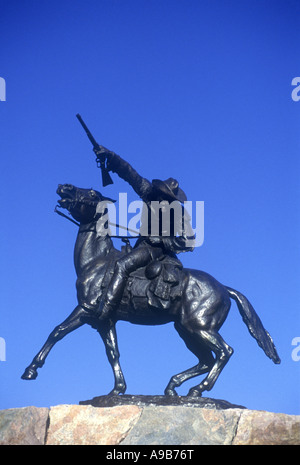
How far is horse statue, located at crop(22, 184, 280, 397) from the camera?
9.75 m

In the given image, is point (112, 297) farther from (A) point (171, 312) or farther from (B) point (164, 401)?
(B) point (164, 401)

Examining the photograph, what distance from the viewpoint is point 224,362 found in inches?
379

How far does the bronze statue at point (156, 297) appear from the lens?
9805mm

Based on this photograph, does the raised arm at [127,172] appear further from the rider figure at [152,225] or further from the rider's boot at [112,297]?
the rider's boot at [112,297]

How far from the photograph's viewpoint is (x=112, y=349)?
10086mm

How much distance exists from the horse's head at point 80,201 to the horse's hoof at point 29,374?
256cm

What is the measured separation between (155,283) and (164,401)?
1.76m

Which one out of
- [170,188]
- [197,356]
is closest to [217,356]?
[197,356]

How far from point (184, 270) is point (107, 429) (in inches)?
109

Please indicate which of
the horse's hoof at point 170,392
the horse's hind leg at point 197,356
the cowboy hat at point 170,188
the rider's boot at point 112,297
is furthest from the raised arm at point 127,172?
the horse's hoof at point 170,392

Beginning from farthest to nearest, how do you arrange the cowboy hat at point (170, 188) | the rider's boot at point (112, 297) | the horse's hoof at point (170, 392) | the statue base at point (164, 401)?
the cowboy hat at point (170, 188) < the rider's boot at point (112, 297) < the horse's hoof at point (170, 392) < the statue base at point (164, 401)
